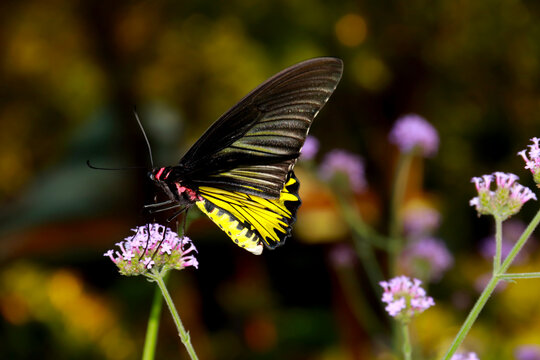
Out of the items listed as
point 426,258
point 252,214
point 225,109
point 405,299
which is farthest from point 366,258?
point 225,109

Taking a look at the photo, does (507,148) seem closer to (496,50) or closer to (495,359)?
(496,50)

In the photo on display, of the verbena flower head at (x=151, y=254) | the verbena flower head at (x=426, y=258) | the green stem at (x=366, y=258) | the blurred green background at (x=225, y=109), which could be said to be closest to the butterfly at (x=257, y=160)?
the verbena flower head at (x=151, y=254)

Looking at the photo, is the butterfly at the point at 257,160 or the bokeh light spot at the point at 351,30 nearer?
the butterfly at the point at 257,160

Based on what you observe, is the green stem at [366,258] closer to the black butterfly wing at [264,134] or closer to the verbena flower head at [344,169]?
the verbena flower head at [344,169]

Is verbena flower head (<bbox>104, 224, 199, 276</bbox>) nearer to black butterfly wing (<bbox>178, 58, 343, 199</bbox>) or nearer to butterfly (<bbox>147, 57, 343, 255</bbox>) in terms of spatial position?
butterfly (<bbox>147, 57, 343, 255</bbox>)

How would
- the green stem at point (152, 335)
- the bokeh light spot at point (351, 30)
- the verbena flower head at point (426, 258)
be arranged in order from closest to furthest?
the green stem at point (152, 335), the verbena flower head at point (426, 258), the bokeh light spot at point (351, 30)

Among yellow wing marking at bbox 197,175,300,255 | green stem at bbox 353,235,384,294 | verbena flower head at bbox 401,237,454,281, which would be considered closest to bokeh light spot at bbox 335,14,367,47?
green stem at bbox 353,235,384,294
